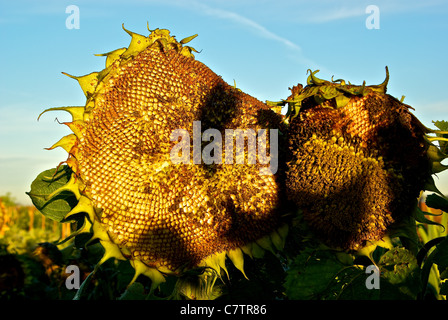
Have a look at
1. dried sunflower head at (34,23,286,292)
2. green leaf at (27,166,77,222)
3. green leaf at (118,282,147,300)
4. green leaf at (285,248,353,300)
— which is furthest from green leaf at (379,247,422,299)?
green leaf at (27,166,77,222)

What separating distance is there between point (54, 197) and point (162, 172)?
0.76 m

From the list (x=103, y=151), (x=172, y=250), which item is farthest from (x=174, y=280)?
(x=103, y=151)

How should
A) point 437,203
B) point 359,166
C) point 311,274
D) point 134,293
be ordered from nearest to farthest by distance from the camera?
point 359,166 < point 311,274 < point 437,203 < point 134,293

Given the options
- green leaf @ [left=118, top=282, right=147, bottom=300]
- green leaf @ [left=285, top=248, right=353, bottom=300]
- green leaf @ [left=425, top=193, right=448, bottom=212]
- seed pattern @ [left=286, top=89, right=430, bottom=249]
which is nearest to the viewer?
seed pattern @ [left=286, top=89, right=430, bottom=249]

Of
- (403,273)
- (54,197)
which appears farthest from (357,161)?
(54,197)

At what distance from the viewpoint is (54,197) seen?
8.21 feet

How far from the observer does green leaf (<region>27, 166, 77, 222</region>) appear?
2473 millimetres

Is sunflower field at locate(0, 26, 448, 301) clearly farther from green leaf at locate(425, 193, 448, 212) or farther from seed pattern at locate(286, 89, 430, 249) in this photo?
green leaf at locate(425, 193, 448, 212)

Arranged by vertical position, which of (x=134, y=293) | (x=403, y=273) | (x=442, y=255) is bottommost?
(x=134, y=293)

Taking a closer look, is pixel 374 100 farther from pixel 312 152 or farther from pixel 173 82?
pixel 173 82

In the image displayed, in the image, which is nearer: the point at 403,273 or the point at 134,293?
the point at 403,273

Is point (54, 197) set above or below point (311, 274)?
above

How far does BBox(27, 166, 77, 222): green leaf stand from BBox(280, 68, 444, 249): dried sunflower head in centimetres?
121

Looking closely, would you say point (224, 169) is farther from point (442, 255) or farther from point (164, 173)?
point (442, 255)
